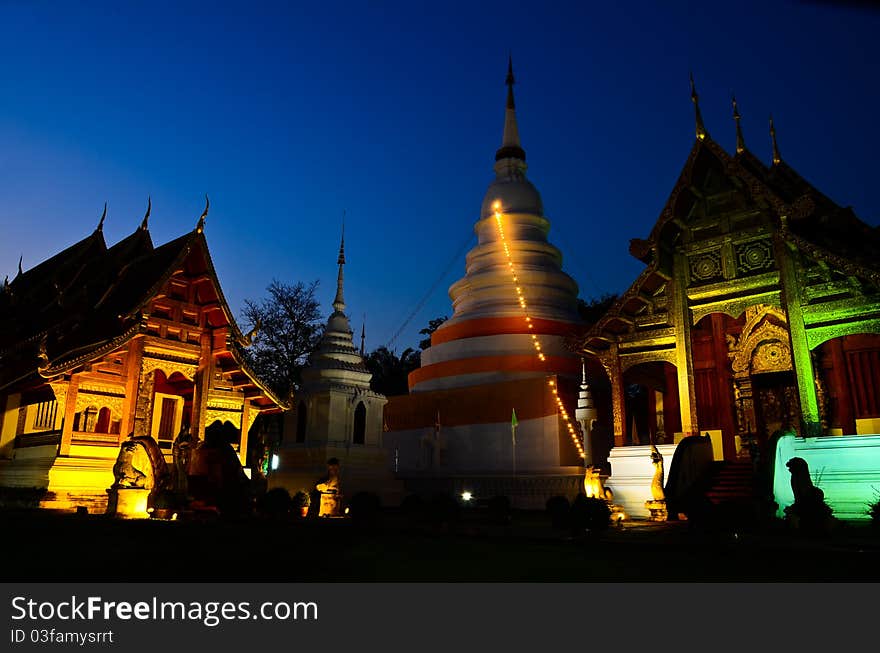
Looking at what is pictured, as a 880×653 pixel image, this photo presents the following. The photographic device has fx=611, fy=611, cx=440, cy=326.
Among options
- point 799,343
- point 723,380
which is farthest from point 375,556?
point 723,380

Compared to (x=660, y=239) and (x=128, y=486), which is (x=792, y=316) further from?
(x=128, y=486)

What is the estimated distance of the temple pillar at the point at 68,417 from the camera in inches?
507

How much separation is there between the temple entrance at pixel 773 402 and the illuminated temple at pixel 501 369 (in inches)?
215

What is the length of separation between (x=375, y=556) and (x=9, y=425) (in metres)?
13.7

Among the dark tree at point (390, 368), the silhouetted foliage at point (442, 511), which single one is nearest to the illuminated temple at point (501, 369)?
the silhouetted foliage at point (442, 511)

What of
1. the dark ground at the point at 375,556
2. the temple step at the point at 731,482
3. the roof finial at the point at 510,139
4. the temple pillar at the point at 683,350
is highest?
the roof finial at the point at 510,139

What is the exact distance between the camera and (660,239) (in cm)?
1472

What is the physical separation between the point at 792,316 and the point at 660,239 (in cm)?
345

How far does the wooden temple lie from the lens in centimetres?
1230

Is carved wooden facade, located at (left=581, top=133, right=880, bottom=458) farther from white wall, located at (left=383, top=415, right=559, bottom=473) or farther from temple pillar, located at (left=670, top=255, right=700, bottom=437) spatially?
white wall, located at (left=383, top=415, right=559, bottom=473)

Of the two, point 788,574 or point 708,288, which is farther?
point 708,288

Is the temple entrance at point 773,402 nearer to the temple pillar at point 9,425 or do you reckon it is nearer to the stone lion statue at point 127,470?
the stone lion statue at point 127,470

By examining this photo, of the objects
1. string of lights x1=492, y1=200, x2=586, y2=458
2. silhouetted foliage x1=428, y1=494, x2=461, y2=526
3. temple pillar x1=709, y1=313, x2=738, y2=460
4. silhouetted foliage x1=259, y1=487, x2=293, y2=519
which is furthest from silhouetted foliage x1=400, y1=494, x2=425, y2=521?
temple pillar x1=709, y1=313, x2=738, y2=460

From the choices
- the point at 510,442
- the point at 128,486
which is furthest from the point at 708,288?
the point at 128,486
